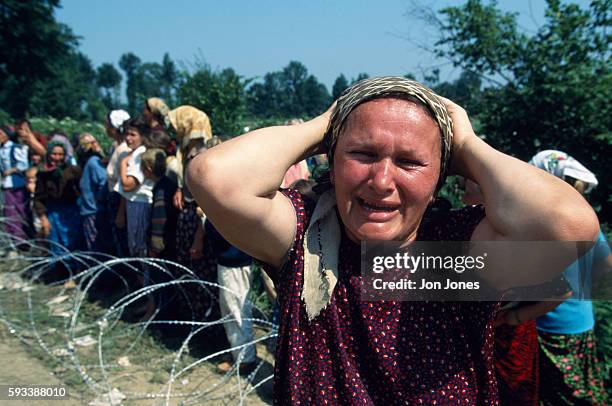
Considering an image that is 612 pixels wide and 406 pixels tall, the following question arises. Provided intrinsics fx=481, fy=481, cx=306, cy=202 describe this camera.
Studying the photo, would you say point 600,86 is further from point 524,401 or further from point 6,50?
point 6,50

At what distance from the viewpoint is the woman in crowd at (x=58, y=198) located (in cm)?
642

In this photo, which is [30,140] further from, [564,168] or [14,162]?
[564,168]

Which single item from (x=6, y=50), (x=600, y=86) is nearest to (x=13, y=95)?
(x=6, y=50)

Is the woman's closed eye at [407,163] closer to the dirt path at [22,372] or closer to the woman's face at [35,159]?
the dirt path at [22,372]

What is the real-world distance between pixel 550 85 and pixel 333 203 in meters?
5.05

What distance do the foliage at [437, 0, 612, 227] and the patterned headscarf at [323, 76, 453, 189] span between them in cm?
473

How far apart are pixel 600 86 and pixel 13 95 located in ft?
169

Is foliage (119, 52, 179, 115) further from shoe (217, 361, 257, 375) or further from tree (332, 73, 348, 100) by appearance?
shoe (217, 361, 257, 375)

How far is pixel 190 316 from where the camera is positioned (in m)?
5.20

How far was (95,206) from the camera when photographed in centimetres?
634

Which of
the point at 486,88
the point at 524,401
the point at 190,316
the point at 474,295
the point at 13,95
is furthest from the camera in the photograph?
the point at 13,95

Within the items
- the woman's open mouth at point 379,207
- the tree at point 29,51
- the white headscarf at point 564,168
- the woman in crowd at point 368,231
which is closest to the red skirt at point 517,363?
the white headscarf at point 564,168

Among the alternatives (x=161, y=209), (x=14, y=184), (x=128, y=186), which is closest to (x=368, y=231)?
(x=161, y=209)

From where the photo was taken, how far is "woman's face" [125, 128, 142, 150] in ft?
17.4
